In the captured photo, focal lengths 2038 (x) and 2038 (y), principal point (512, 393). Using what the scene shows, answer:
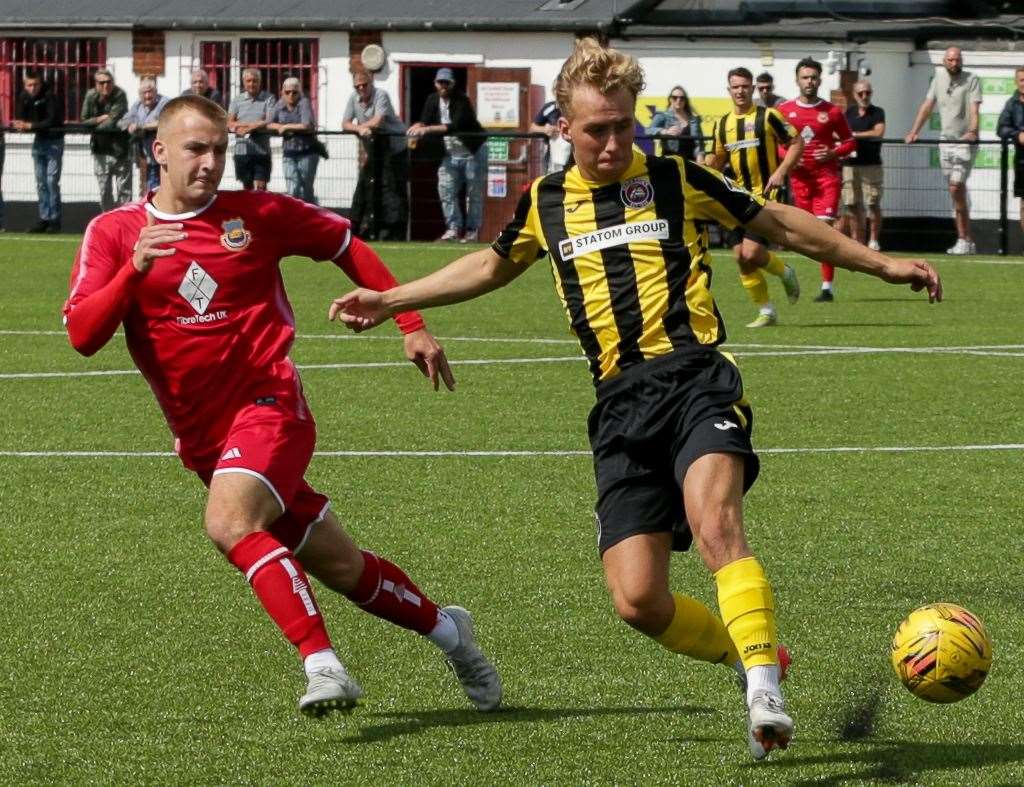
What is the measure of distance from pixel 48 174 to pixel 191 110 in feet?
74.8

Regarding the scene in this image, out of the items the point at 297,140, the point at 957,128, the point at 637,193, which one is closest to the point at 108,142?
the point at 297,140

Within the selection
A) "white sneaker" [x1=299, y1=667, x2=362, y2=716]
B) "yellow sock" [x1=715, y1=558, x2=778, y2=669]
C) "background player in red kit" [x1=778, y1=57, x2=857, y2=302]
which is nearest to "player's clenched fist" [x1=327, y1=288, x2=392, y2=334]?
"white sneaker" [x1=299, y1=667, x2=362, y2=716]

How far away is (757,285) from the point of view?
15.9m

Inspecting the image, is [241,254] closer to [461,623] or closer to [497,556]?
[461,623]

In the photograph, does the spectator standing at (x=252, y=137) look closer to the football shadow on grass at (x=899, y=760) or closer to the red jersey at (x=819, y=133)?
the red jersey at (x=819, y=133)

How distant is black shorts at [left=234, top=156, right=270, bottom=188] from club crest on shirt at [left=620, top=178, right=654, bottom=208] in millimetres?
21322

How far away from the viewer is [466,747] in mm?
5281

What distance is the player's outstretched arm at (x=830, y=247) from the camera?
5402 mm

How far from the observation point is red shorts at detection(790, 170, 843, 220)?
59.6ft

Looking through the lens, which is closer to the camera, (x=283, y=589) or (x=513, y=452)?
(x=283, y=589)

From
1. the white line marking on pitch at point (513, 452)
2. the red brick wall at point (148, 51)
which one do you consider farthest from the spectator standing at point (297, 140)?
the white line marking on pitch at point (513, 452)

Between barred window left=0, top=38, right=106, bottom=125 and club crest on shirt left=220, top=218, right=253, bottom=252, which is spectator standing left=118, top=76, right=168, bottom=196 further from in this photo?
club crest on shirt left=220, top=218, right=253, bottom=252

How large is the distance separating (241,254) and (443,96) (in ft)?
66.7

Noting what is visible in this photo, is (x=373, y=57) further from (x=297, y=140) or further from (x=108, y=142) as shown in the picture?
(x=108, y=142)
